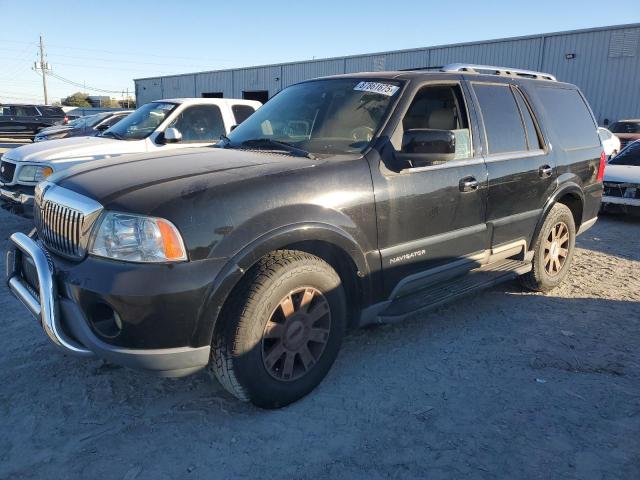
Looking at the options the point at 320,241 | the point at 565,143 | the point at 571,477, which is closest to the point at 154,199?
the point at 320,241

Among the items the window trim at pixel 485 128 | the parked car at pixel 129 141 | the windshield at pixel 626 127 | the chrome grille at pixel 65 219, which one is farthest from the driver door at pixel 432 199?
the windshield at pixel 626 127

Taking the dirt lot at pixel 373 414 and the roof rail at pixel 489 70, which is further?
the roof rail at pixel 489 70

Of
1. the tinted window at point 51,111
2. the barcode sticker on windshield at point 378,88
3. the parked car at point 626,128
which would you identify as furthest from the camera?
the tinted window at point 51,111

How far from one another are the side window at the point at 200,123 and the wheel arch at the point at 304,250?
15.8 ft

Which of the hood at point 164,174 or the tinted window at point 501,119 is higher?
the tinted window at point 501,119

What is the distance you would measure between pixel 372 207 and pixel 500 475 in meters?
1.61

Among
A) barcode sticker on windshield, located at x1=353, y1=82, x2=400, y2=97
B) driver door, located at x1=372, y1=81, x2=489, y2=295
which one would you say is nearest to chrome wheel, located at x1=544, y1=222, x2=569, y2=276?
driver door, located at x1=372, y1=81, x2=489, y2=295

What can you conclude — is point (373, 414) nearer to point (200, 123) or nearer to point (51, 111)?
point (200, 123)

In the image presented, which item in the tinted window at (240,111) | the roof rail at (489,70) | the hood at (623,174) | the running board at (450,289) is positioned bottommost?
the running board at (450,289)

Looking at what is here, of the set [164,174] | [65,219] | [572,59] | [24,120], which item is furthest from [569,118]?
[24,120]

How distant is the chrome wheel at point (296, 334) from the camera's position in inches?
111

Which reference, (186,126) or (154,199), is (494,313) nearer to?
(154,199)

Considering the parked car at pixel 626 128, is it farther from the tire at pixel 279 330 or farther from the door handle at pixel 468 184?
the tire at pixel 279 330

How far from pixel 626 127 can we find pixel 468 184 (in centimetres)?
1593
